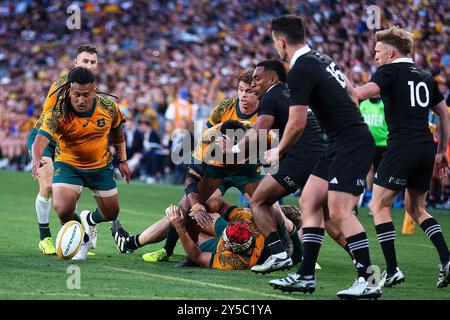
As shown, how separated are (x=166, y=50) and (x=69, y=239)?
Answer: 2426 cm

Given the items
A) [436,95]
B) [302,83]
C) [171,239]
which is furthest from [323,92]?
[171,239]

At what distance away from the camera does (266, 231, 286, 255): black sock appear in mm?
8789

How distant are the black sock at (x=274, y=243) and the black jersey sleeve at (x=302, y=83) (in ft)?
5.55

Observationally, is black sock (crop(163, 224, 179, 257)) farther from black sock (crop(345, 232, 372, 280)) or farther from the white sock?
black sock (crop(345, 232, 372, 280))

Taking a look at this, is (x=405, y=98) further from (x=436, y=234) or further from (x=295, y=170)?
(x=436, y=234)

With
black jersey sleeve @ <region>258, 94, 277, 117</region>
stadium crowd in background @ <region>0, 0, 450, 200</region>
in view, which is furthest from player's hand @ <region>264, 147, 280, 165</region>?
stadium crowd in background @ <region>0, 0, 450, 200</region>

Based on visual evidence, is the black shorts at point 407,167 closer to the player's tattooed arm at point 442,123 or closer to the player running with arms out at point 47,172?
the player's tattooed arm at point 442,123

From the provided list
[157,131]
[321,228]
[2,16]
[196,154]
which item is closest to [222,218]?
[196,154]

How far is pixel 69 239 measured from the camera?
9.73m

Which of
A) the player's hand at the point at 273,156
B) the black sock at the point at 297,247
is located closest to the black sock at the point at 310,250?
the player's hand at the point at 273,156

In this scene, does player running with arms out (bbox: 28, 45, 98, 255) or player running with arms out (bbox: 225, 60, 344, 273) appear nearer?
player running with arms out (bbox: 225, 60, 344, 273)

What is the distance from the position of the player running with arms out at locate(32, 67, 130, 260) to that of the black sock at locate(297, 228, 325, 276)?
3.15 m

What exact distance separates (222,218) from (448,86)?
11.3 m
